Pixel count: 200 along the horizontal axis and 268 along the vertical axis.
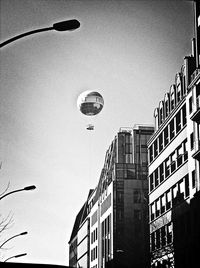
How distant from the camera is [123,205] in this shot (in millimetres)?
69812

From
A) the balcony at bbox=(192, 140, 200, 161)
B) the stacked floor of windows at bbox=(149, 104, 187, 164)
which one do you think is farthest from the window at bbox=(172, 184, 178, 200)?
the balcony at bbox=(192, 140, 200, 161)

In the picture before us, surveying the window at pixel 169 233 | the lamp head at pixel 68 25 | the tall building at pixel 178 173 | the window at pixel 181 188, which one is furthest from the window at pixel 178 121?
the lamp head at pixel 68 25

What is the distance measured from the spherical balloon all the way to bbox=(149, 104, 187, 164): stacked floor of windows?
16.6 meters

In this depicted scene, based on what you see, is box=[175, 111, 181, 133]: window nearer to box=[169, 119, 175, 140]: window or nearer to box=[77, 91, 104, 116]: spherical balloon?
box=[169, 119, 175, 140]: window

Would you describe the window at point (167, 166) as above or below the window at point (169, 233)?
above

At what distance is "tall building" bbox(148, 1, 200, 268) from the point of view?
38062 mm

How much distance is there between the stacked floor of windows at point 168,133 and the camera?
43.0 meters

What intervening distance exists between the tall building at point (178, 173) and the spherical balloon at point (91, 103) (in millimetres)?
12626

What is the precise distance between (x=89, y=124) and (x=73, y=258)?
81663 millimetres

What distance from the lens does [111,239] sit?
224 ft

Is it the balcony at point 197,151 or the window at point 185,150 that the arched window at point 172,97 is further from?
the balcony at point 197,151

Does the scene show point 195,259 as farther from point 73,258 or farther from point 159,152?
point 73,258

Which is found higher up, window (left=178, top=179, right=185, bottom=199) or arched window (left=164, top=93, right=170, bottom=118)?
arched window (left=164, top=93, right=170, bottom=118)

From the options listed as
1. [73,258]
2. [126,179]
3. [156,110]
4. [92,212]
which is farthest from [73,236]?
[156,110]
